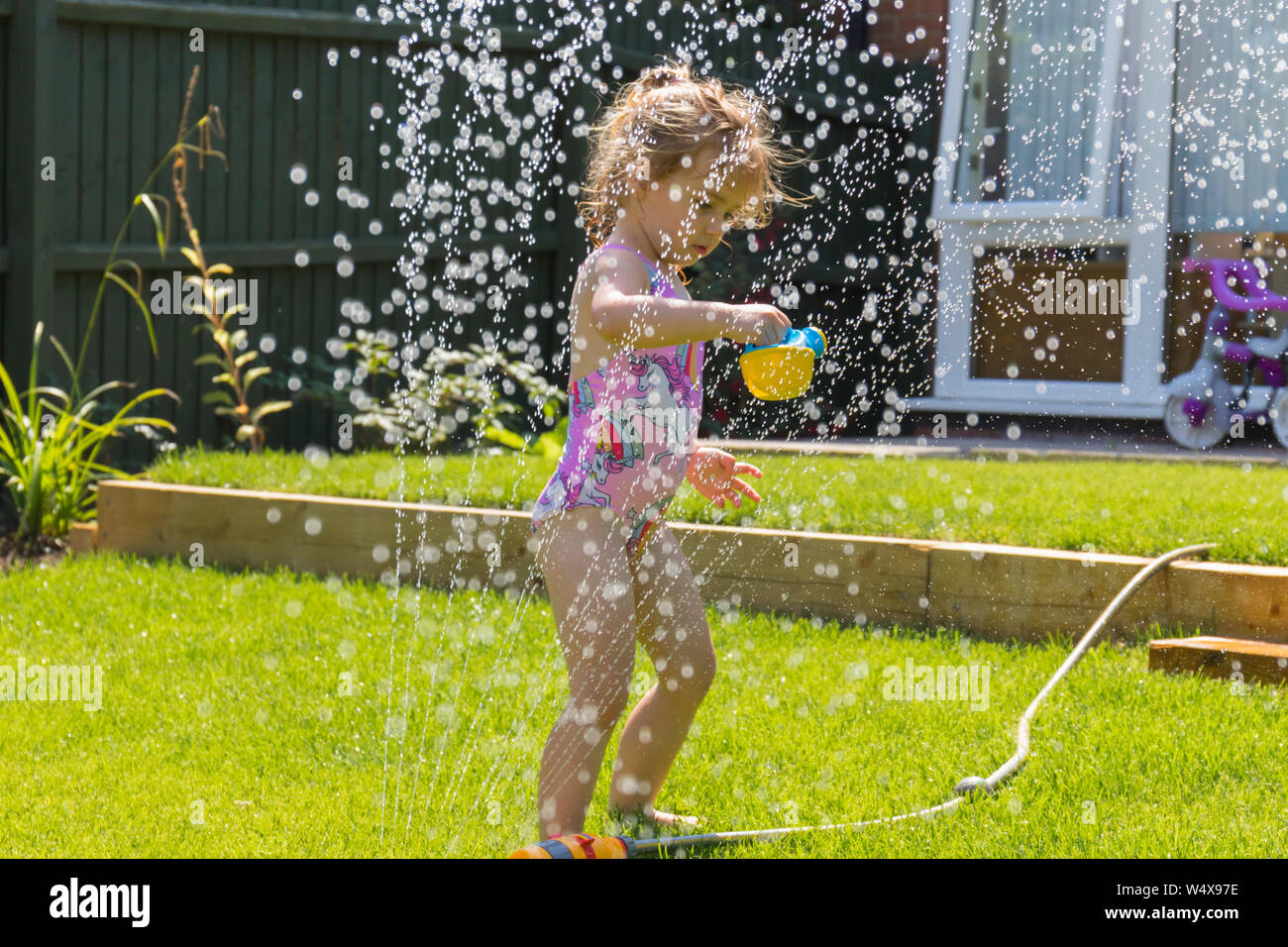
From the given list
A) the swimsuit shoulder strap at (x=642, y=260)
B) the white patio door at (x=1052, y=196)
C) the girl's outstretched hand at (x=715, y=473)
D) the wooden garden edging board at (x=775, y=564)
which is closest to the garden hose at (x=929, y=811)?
the wooden garden edging board at (x=775, y=564)

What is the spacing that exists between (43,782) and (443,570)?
1865 millimetres

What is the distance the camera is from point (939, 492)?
4.98 m

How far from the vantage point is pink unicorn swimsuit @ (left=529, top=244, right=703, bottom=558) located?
8.21ft

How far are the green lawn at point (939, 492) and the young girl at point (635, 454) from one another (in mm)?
1814

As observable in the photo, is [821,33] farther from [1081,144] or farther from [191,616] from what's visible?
[191,616]

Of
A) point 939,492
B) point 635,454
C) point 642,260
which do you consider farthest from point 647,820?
point 939,492

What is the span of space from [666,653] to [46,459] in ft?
11.8

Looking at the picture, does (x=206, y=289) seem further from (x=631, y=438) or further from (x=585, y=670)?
(x=585, y=670)

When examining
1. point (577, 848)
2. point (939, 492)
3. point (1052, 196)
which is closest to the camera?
point (577, 848)

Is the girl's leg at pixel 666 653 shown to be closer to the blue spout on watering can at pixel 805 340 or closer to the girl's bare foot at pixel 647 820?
the girl's bare foot at pixel 647 820

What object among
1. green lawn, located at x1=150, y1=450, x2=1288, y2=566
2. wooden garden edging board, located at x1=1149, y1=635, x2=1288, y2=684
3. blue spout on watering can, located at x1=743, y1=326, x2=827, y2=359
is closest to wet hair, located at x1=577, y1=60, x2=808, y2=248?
blue spout on watering can, located at x1=743, y1=326, x2=827, y2=359

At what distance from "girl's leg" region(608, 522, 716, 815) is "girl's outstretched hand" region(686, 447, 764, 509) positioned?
0.18m

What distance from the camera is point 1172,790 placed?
279cm

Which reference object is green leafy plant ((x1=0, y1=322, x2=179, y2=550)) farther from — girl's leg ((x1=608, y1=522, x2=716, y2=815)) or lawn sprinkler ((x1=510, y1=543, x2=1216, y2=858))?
lawn sprinkler ((x1=510, y1=543, x2=1216, y2=858))
